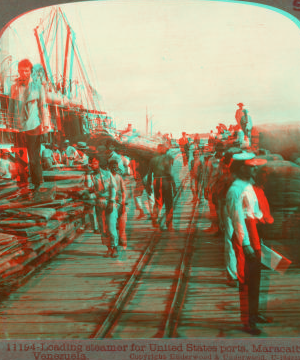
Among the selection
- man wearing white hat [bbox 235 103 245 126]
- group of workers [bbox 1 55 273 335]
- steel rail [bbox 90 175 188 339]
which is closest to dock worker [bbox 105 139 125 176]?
group of workers [bbox 1 55 273 335]

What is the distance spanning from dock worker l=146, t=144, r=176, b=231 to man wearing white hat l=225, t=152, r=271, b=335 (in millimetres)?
295

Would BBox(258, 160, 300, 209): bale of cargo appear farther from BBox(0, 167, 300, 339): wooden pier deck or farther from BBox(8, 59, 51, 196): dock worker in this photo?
BBox(8, 59, 51, 196): dock worker

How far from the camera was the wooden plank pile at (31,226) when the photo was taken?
170 cm

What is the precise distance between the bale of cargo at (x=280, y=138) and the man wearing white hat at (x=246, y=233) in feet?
0.35

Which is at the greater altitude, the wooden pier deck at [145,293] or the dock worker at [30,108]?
the dock worker at [30,108]

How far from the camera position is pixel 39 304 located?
66.1 inches

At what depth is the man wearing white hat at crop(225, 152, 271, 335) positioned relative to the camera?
1.60 meters

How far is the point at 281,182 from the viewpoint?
1608mm

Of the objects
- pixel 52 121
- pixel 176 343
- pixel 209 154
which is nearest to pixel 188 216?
pixel 209 154

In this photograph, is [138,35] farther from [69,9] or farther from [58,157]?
[58,157]

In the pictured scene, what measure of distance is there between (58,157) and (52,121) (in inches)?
7.5

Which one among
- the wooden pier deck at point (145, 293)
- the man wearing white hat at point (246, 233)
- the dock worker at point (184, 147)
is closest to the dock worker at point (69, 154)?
the wooden pier deck at point (145, 293)

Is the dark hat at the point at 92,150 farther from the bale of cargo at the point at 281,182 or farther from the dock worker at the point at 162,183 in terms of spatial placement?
the bale of cargo at the point at 281,182

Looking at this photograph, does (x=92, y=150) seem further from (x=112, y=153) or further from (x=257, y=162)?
(x=257, y=162)
